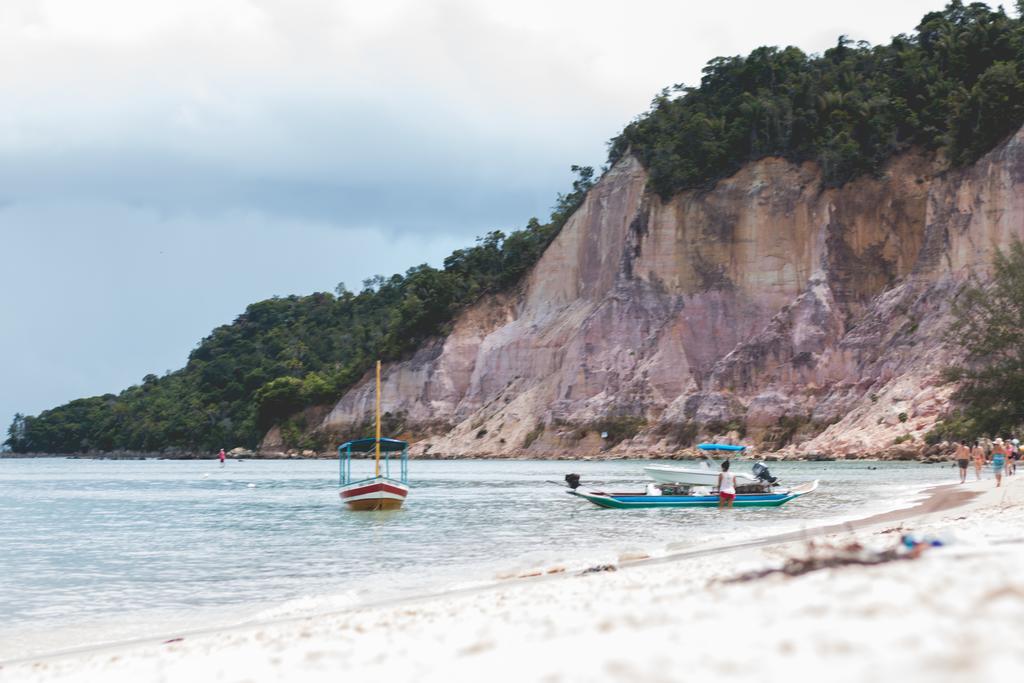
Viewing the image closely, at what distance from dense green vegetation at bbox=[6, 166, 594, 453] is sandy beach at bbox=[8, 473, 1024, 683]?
3926 inches

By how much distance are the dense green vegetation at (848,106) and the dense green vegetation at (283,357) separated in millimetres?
18485

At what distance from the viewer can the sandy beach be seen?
5215 mm

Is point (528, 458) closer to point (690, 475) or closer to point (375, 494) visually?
point (690, 475)

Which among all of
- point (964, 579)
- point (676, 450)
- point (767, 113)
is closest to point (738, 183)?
point (767, 113)

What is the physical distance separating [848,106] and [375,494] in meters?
61.3

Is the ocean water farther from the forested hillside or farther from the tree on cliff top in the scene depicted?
the forested hillside

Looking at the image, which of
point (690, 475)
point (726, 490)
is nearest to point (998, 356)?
point (690, 475)

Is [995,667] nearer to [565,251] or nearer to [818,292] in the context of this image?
[818,292]

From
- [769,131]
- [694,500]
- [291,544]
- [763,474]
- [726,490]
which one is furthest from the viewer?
[769,131]

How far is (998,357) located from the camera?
55.8 m

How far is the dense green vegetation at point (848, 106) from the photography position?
76125 millimetres

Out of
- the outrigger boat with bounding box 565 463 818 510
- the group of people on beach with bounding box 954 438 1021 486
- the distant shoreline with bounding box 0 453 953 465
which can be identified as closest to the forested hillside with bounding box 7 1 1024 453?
the distant shoreline with bounding box 0 453 953 465

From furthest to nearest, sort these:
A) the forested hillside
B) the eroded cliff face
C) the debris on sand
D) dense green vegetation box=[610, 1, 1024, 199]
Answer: the forested hillside
dense green vegetation box=[610, 1, 1024, 199]
the eroded cliff face
the debris on sand

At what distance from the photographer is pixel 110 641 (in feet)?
47.4
